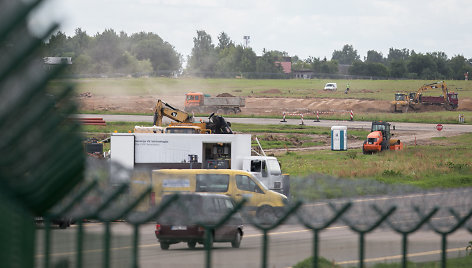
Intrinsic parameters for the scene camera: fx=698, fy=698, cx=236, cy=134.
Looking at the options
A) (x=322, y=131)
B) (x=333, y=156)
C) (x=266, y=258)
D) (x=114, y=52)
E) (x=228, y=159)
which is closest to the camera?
(x=266, y=258)

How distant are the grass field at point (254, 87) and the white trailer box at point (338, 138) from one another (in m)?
50.7

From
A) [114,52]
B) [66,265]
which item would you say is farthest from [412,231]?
[114,52]

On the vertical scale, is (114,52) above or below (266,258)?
above

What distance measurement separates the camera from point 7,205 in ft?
11.0

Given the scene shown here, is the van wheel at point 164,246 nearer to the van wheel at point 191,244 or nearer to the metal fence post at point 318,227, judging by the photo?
the van wheel at point 191,244

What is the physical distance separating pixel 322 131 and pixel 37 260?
55.4m

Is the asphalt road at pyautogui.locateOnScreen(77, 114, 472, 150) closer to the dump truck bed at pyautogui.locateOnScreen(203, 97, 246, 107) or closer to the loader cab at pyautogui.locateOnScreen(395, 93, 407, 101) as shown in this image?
the dump truck bed at pyautogui.locateOnScreen(203, 97, 246, 107)

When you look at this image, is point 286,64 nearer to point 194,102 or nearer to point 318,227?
point 194,102

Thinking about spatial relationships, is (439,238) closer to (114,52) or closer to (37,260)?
(37,260)

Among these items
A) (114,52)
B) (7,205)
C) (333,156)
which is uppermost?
(114,52)

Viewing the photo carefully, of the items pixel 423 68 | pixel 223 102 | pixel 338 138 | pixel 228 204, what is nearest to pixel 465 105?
pixel 223 102

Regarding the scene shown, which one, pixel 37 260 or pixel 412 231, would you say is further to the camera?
pixel 412 231

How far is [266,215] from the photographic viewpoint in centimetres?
523

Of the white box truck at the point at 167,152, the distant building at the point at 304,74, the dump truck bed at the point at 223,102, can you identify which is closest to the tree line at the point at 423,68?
the distant building at the point at 304,74
